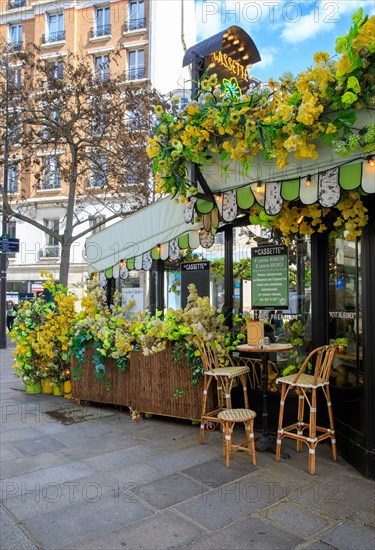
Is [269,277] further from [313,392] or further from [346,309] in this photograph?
[313,392]

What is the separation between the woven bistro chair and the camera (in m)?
4.88

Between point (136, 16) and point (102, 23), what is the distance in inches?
99.2

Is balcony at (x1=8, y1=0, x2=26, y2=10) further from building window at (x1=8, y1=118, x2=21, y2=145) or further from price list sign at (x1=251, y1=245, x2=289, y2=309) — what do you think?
price list sign at (x1=251, y1=245, x2=289, y2=309)

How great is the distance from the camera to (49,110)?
520 inches

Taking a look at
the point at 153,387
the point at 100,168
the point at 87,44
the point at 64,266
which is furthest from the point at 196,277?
the point at 87,44

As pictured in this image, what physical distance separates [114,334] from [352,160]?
13.1 feet

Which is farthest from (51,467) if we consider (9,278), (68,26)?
(68,26)

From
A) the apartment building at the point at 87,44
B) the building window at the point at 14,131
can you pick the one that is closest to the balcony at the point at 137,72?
the apartment building at the point at 87,44

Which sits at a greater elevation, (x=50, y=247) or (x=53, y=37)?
(x=53, y=37)

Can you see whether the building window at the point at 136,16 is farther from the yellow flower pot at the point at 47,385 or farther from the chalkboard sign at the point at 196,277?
the yellow flower pot at the point at 47,385

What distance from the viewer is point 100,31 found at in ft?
99.1

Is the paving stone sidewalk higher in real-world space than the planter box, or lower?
lower

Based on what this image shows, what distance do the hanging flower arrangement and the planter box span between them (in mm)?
2423

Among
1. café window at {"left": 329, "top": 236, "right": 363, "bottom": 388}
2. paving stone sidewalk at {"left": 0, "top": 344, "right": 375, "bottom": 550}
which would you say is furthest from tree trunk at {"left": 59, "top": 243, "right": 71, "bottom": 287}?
café window at {"left": 329, "top": 236, "right": 363, "bottom": 388}
